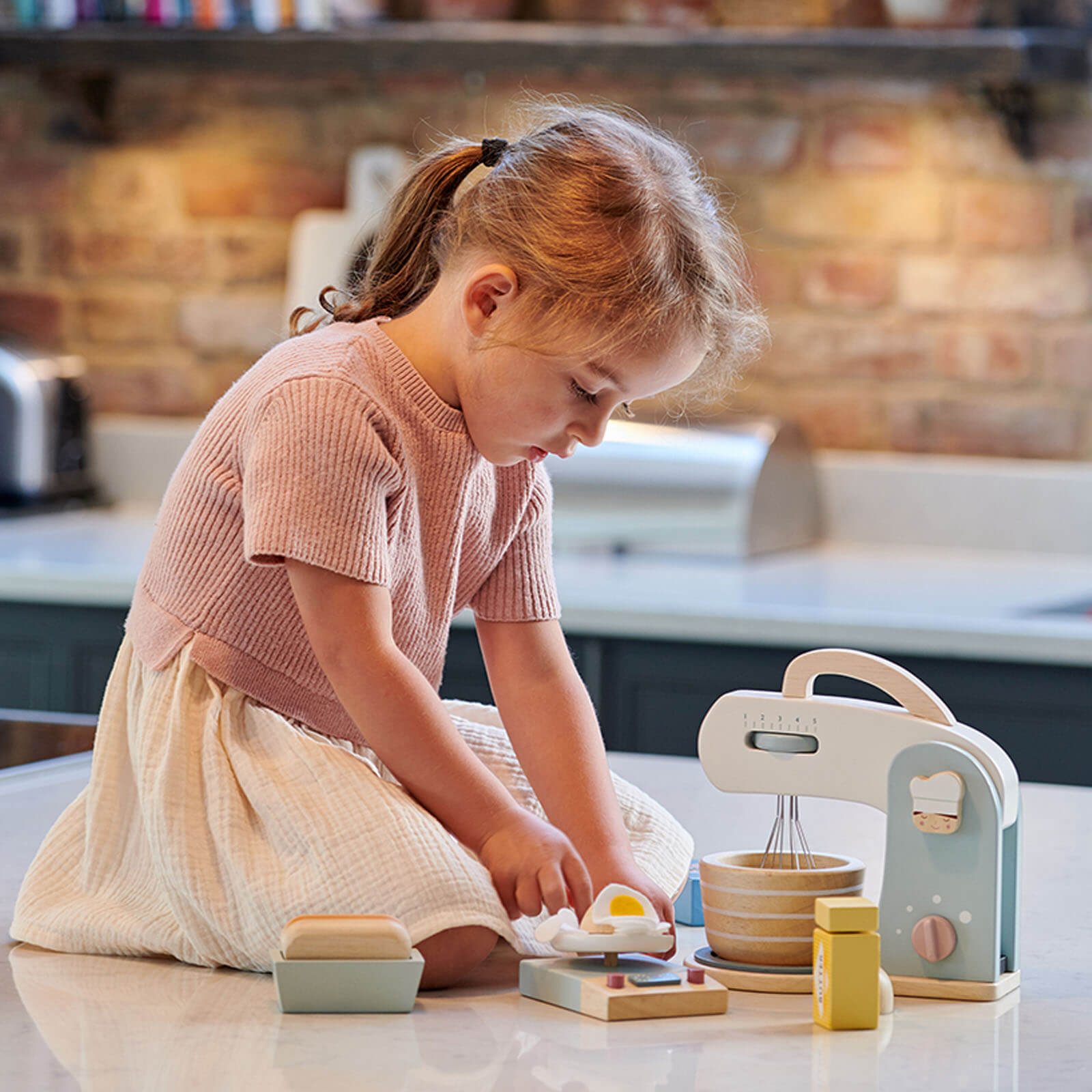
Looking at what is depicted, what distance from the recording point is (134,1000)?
103 centimetres

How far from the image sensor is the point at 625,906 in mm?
1058

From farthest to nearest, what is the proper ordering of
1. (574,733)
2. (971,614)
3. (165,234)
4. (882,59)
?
1. (165,234)
2. (882,59)
3. (971,614)
4. (574,733)

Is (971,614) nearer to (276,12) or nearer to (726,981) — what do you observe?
(726,981)

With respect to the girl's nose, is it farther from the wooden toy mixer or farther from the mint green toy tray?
the mint green toy tray

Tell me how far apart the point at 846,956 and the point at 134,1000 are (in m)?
0.39

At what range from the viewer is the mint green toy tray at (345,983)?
1.00 metres

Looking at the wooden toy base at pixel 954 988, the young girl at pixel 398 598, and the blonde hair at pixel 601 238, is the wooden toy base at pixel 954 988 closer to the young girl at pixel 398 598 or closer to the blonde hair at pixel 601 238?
the young girl at pixel 398 598

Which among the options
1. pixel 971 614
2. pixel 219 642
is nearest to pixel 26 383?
pixel 971 614

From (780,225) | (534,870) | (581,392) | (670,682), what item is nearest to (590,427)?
(581,392)

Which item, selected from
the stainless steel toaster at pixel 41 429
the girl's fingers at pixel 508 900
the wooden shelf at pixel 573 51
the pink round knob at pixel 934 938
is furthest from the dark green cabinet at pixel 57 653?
the pink round knob at pixel 934 938

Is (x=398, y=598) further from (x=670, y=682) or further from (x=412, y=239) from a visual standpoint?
(x=670, y=682)

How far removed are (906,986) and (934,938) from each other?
32 mm

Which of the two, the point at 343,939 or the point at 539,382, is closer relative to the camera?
the point at 343,939

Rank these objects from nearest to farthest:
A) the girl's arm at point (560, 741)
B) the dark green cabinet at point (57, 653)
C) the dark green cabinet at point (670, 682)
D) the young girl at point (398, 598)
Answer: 1. the young girl at point (398, 598)
2. the girl's arm at point (560, 741)
3. the dark green cabinet at point (670, 682)
4. the dark green cabinet at point (57, 653)
